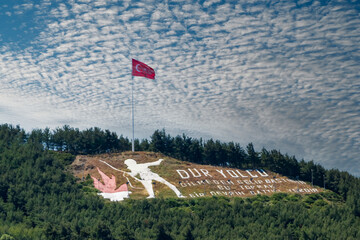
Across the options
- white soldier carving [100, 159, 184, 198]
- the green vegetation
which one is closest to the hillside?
white soldier carving [100, 159, 184, 198]

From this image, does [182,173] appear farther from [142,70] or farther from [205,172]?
[142,70]

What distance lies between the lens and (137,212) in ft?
210

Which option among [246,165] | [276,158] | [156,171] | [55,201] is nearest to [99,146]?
[156,171]

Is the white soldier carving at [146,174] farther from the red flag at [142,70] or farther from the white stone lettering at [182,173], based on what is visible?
the red flag at [142,70]

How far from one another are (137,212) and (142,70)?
4019cm

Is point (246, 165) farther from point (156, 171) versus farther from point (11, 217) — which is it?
point (11, 217)

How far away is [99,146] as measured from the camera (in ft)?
352

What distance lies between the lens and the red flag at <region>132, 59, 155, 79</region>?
9000cm

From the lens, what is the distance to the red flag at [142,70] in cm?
9000

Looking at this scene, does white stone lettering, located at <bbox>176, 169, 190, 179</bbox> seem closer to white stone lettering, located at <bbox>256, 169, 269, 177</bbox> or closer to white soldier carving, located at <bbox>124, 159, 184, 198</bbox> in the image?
white soldier carving, located at <bbox>124, 159, 184, 198</bbox>

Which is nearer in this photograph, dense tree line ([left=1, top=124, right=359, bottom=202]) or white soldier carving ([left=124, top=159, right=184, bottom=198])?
white soldier carving ([left=124, top=159, right=184, bottom=198])

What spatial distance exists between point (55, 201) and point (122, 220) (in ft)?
54.6

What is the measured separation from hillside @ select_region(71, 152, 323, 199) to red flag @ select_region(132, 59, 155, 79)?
2322 cm

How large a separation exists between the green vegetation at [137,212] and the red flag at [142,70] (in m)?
30.9
